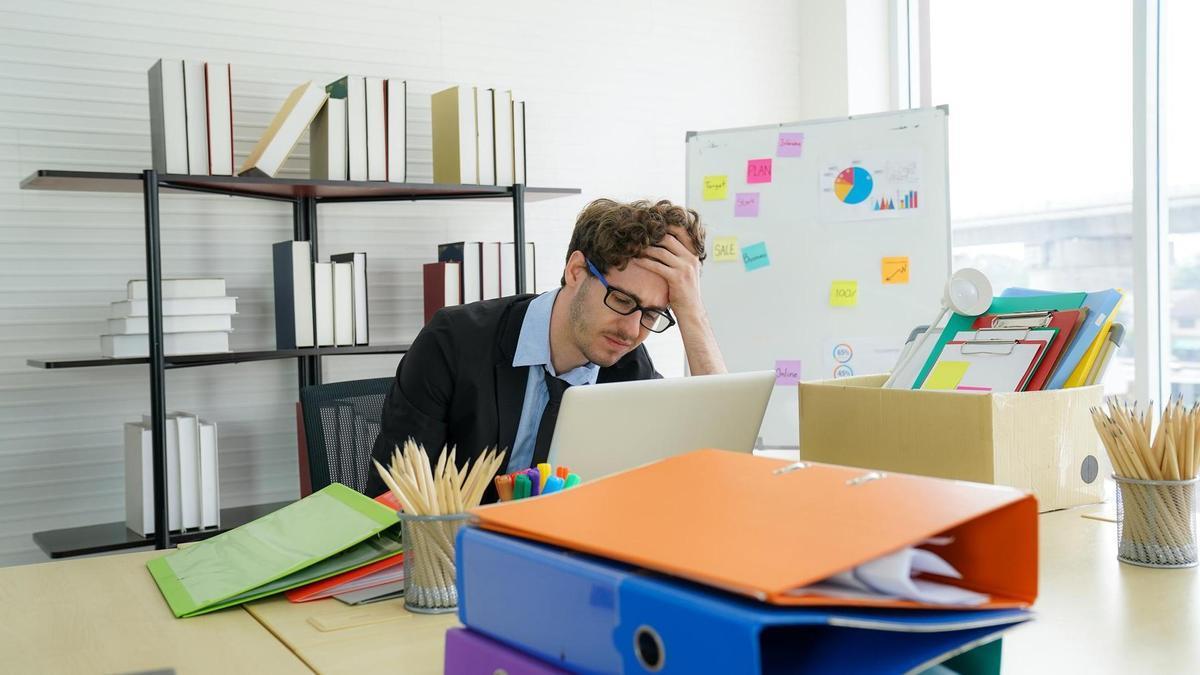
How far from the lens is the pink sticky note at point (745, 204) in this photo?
342cm

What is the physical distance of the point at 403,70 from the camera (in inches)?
130

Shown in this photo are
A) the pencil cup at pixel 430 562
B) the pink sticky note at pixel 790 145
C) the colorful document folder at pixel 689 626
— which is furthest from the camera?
the pink sticky note at pixel 790 145

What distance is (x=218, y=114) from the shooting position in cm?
263

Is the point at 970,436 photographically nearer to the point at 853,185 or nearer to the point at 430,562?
the point at 430,562

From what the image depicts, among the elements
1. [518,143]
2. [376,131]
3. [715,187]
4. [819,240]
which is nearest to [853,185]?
[819,240]

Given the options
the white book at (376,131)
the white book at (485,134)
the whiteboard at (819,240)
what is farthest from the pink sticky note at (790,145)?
the white book at (376,131)

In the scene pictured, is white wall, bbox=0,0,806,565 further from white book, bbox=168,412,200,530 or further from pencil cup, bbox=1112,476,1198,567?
pencil cup, bbox=1112,476,1198,567

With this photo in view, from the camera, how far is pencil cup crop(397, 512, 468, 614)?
110 centimetres

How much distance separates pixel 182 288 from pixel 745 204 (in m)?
1.81

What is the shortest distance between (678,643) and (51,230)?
8.91 feet

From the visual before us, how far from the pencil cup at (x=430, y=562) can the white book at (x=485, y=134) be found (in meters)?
2.01

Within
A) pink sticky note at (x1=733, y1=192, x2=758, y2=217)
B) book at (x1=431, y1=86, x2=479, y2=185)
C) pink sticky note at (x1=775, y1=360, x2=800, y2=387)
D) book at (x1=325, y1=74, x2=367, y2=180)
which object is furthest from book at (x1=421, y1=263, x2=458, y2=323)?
pink sticky note at (x1=775, y1=360, x2=800, y2=387)

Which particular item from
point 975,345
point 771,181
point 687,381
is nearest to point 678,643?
point 687,381

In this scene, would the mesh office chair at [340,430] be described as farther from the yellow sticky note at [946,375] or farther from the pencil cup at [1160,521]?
the pencil cup at [1160,521]
